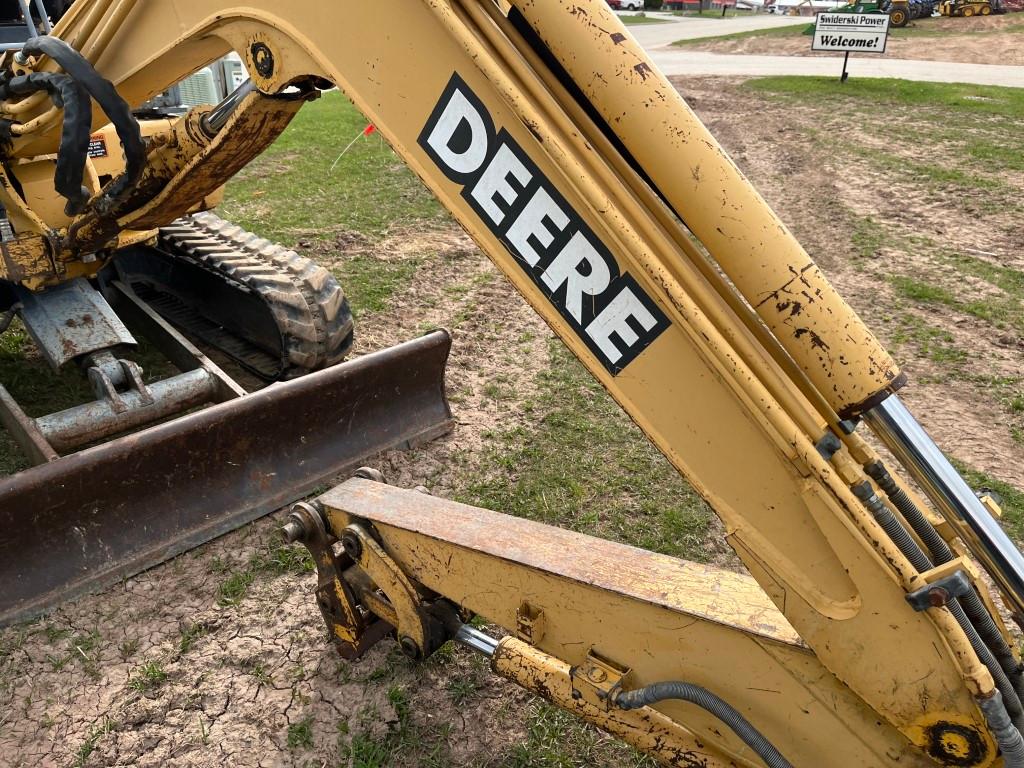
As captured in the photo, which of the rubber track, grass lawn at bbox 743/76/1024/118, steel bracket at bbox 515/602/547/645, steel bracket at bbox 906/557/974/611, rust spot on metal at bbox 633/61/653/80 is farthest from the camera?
grass lawn at bbox 743/76/1024/118

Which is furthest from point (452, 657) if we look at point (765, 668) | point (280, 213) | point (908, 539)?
point (280, 213)

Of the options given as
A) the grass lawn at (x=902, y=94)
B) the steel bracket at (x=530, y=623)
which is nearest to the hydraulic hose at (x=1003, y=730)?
the steel bracket at (x=530, y=623)

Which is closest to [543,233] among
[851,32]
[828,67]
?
[851,32]

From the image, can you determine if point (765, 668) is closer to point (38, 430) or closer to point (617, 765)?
→ point (617, 765)

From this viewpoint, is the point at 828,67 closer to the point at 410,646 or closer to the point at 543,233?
the point at 410,646

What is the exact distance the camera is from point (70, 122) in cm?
272

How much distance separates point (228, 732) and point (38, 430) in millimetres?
1660

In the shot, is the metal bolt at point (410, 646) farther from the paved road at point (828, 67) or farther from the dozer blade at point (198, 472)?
the paved road at point (828, 67)

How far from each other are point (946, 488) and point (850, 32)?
57.9 feet

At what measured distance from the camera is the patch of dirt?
21469 mm

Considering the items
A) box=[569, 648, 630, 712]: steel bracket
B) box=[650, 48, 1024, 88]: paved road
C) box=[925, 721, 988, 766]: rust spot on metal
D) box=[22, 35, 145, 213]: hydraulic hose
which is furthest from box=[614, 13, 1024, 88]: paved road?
box=[925, 721, 988, 766]: rust spot on metal

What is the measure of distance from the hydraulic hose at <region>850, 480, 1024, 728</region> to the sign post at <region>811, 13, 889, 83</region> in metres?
17.0

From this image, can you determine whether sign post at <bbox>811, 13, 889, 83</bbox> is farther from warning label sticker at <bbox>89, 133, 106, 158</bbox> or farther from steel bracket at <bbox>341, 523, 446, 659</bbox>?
steel bracket at <bbox>341, 523, 446, 659</bbox>

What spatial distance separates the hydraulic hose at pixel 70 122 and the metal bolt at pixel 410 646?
1.99 metres
